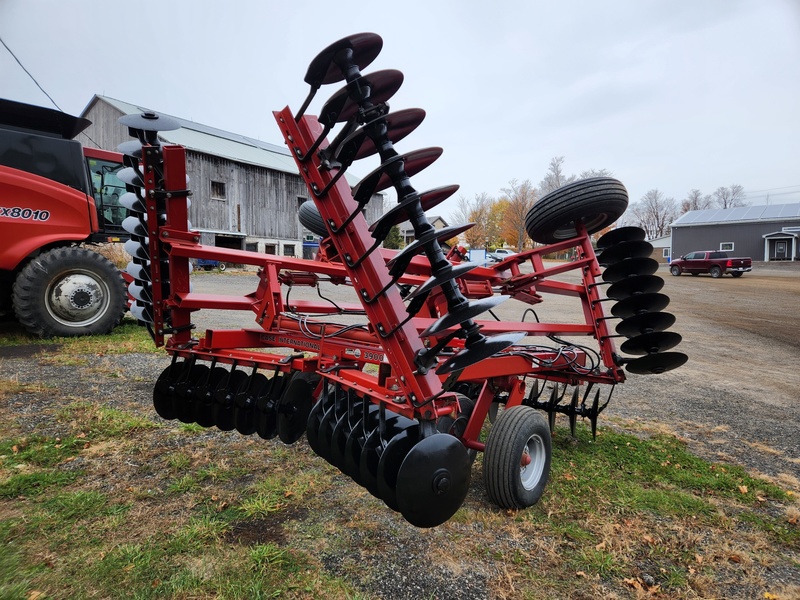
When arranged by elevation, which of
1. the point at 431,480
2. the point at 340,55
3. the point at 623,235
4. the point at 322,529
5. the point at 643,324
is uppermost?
the point at 340,55

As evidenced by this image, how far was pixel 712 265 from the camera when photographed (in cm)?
2916

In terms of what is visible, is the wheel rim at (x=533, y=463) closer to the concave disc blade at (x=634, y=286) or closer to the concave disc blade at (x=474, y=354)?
the concave disc blade at (x=474, y=354)

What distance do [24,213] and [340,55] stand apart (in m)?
6.64

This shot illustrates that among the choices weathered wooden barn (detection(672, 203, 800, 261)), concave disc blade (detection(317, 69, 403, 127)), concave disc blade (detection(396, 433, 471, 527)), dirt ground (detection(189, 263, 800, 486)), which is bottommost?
dirt ground (detection(189, 263, 800, 486))

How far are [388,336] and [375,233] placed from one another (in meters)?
0.45

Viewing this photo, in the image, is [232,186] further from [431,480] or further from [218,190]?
[431,480]

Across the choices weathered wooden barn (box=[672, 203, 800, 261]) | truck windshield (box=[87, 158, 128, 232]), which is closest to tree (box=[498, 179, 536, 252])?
weathered wooden barn (box=[672, 203, 800, 261])

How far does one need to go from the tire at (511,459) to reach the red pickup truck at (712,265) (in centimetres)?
3163

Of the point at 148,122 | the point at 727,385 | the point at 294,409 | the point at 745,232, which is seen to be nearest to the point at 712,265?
the point at 745,232

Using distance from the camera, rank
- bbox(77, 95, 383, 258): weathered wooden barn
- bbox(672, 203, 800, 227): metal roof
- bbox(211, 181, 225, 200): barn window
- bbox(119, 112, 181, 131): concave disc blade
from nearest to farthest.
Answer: bbox(119, 112, 181, 131): concave disc blade < bbox(77, 95, 383, 258): weathered wooden barn < bbox(211, 181, 225, 200): barn window < bbox(672, 203, 800, 227): metal roof

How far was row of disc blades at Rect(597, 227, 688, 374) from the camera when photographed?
13.0ft

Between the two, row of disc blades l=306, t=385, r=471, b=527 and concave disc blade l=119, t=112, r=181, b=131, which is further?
concave disc blade l=119, t=112, r=181, b=131

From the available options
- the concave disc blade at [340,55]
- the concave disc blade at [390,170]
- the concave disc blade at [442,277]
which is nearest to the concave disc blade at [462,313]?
the concave disc blade at [442,277]

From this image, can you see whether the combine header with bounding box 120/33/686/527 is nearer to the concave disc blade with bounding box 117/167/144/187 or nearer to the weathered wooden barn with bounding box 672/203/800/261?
the concave disc blade with bounding box 117/167/144/187
